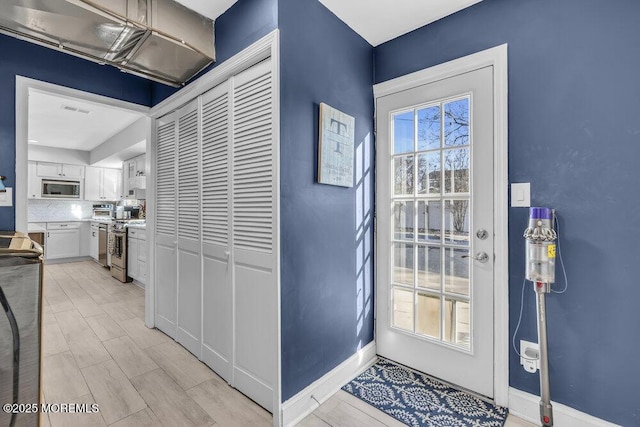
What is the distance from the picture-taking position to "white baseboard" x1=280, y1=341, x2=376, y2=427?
1.67 metres

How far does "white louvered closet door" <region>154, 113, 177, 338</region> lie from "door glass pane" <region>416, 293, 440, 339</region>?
2.09 metres

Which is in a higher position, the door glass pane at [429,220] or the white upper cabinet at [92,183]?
the white upper cabinet at [92,183]

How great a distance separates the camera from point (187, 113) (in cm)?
248

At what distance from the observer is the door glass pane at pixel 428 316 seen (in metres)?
2.07

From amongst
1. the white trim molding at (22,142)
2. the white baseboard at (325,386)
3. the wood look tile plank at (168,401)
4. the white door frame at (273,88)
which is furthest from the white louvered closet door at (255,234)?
the white trim molding at (22,142)

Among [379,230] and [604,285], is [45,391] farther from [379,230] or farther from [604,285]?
[604,285]

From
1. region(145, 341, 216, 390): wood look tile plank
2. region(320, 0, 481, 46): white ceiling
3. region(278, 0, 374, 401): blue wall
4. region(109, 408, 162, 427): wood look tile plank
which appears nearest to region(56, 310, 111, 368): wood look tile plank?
region(145, 341, 216, 390): wood look tile plank

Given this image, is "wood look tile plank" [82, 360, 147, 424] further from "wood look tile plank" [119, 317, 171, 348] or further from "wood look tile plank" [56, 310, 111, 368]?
"wood look tile plank" [119, 317, 171, 348]

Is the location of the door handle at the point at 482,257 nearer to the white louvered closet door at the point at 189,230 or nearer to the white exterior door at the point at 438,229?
the white exterior door at the point at 438,229

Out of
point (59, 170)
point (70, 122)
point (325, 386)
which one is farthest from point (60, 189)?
point (325, 386)

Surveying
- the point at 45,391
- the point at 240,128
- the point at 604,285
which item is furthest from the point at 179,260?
the point at 604,285

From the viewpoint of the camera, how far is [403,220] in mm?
2244

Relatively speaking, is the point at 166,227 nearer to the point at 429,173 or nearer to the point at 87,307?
the point at 87,307

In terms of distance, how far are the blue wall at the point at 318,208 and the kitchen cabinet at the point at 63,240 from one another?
686cm
